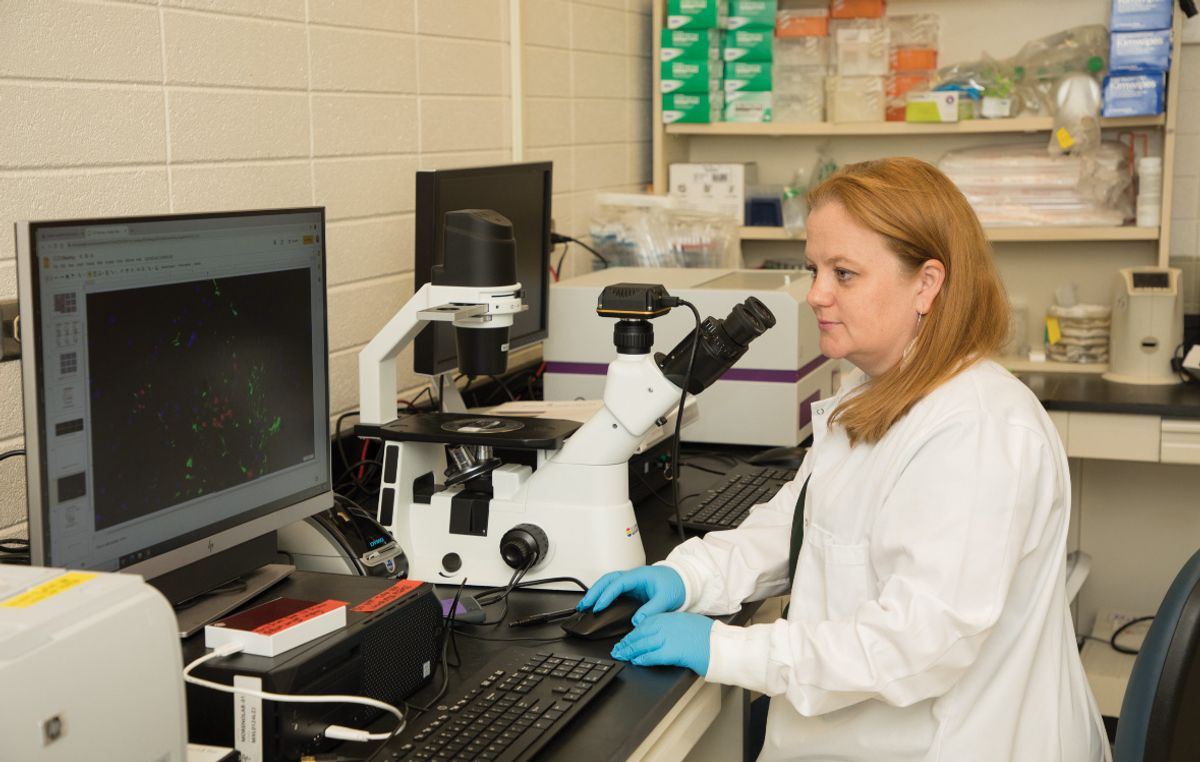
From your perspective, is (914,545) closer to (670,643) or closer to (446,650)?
(670,643)

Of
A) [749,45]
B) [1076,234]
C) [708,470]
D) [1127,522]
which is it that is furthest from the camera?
[1127,522]

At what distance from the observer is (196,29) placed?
5.67 ft

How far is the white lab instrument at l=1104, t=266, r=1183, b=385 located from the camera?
3.09m

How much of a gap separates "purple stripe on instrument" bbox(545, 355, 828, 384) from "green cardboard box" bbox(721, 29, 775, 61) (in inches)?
48.1

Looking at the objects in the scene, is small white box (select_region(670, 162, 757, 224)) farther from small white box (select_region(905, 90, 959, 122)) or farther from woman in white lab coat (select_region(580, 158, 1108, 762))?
woman in white lab coat (select_region(580, 158, 1108, 762))

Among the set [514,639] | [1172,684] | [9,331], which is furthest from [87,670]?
[1172,684]

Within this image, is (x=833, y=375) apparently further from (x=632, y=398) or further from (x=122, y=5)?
(x=122, y=5)

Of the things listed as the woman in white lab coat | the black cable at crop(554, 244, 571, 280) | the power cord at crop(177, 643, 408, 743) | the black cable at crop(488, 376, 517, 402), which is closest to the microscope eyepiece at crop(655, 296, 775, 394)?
the woman in white lab coat

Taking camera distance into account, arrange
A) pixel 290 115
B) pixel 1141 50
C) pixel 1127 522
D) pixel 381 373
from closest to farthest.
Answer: pixel 381 373 < pixel 290 115 < pixel 1141 50 < pixel 1127 522

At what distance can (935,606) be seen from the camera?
1.25 m

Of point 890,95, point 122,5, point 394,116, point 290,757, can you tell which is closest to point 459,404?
point 394,116

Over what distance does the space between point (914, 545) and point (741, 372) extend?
1117 mm

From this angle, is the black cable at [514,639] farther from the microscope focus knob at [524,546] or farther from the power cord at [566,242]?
the power cord at [566,242]

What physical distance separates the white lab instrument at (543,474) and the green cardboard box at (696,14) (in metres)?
1.94
